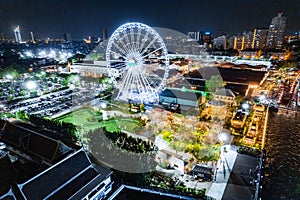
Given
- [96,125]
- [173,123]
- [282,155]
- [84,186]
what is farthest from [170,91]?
[84,186]

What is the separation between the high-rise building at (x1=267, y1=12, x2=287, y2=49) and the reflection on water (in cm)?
3893

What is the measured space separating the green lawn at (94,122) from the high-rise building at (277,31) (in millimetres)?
46961

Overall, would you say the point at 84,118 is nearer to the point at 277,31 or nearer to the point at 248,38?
the point at 248,38

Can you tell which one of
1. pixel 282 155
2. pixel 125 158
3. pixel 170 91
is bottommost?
pixel 282 155

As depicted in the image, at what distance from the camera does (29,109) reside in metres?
17.9

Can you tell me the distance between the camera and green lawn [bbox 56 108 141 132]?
566 inches

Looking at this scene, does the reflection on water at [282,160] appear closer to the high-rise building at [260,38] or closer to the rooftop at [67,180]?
the rooftop at [67,180]

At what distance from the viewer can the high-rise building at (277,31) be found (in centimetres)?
4603

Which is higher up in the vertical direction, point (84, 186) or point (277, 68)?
point (277, 68)

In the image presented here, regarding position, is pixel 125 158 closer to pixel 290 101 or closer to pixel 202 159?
pixel 202 159

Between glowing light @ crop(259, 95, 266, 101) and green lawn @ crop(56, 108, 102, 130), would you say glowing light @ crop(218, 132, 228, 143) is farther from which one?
glowing light @ crop(259, 95, 266, 101)

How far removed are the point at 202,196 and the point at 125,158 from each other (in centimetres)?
404

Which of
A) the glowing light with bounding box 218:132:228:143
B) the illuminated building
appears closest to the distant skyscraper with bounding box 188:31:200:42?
the illuminated building

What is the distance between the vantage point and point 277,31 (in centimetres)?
4688
